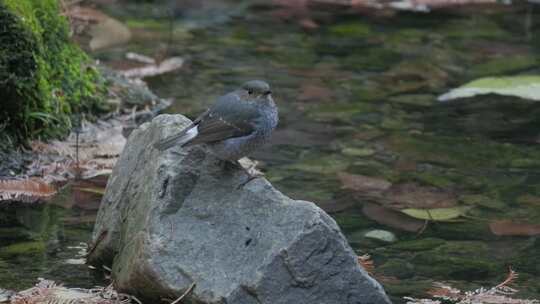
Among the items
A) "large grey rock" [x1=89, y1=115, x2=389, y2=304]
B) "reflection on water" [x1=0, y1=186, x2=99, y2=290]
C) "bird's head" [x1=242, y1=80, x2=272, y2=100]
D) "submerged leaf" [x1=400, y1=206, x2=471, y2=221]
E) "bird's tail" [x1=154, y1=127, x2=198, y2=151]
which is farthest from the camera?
"submerged leaf" [x1=400, y1=206, x2=471, y2=221]

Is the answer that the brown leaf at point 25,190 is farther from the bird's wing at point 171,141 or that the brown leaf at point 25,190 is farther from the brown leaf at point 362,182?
the brown leaf at point 362,182

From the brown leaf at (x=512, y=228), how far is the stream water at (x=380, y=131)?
1 centimetres

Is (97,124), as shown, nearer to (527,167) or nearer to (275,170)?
(275,170)

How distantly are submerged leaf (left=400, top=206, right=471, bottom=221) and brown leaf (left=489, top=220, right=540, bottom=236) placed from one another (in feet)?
0.76

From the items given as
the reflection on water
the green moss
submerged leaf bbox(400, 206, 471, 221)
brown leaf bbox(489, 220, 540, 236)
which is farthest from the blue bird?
the green moss

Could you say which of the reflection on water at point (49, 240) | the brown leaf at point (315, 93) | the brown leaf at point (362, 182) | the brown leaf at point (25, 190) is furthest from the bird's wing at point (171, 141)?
the brown leaf at point (315, 93)

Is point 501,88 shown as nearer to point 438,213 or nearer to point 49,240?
point 438,213

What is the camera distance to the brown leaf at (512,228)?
5645 millimetres

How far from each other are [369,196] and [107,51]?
11.6 feet

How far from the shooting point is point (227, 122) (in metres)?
4.52

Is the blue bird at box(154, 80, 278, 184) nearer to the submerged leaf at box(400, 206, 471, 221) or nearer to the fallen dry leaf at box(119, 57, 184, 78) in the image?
the submerged leaf at box(400, 206, 471, 221)

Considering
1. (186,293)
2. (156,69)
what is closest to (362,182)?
(186,293)

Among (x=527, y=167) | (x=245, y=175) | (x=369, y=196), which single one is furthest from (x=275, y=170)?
(x=245, y=175)

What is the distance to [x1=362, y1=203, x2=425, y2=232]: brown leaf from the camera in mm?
5734
